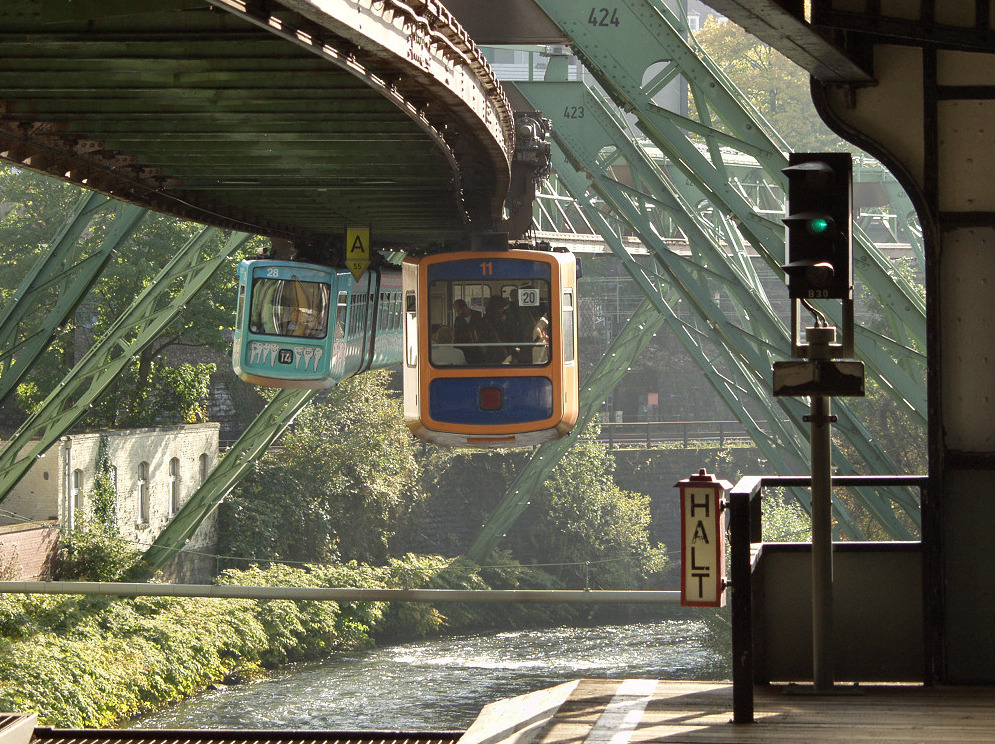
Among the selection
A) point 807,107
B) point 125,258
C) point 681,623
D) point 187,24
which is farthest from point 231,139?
point 807,107

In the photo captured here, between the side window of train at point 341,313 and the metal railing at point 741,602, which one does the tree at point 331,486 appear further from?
the metal railing at point 741,602

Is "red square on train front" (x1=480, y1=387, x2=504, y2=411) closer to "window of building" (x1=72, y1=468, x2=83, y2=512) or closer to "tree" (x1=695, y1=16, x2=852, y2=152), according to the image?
"window of building" (x1=72, y1=468, x2=83, y2=512)

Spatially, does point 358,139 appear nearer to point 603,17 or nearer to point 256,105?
point 256,105

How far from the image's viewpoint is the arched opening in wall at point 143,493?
29.5 meters

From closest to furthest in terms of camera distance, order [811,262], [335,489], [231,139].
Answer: [811,262], [231,139], [335,489]

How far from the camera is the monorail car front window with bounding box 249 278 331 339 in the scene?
18953 millimetres

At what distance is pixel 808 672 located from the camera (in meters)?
6.82

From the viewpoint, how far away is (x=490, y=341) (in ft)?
52.1

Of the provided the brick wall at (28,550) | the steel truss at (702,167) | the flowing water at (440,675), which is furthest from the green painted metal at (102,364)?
the steel truss at (702,167)

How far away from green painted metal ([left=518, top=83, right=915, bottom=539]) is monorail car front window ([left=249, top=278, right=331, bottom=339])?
4.78 m

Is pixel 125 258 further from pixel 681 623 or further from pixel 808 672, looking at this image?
pixel 808 672

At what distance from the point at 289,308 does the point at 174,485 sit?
13617 mm

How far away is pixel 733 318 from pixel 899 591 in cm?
4176

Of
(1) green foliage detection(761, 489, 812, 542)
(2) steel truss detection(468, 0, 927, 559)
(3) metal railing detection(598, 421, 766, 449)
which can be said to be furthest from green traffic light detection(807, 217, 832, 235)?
(3) metal railing detection(598, 421, 766, 449)
